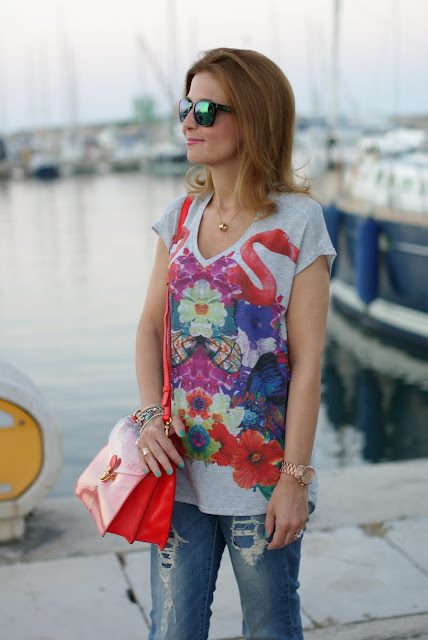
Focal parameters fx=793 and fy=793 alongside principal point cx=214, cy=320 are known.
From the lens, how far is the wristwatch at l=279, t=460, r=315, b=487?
1.87m

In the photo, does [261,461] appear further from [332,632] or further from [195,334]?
[332,632]

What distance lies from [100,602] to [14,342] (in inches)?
369

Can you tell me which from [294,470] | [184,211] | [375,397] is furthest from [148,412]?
[375,397]

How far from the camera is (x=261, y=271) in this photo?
188cm

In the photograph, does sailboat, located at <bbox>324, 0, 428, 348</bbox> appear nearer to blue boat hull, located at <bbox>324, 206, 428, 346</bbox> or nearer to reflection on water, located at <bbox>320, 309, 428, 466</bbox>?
blue boat hull, located at <bbox>324, 206, 428, 346</bbox>

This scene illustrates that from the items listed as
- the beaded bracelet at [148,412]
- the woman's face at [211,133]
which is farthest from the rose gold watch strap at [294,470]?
the woman's face at [211,133]

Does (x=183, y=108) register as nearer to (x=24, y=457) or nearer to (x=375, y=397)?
(x=24, y=457)

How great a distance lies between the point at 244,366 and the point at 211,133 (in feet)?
1.87

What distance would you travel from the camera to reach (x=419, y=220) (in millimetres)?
11594

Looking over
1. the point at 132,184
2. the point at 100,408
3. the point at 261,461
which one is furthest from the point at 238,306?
the point at 132,184

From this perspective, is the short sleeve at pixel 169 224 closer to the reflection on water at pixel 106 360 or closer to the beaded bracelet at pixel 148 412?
the beaded bracelet at pixel 148 412

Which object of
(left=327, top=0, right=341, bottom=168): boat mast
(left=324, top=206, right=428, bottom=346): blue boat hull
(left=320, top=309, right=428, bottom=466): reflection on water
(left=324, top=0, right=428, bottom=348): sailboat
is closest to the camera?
(left=320, top=309, right=428, bottom=466): reflection on water

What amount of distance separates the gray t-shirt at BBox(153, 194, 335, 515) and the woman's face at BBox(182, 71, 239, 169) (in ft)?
0.61

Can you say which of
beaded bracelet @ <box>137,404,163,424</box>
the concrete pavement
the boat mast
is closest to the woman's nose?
beaded bracelet @ <box>137,404,163,424</box>
